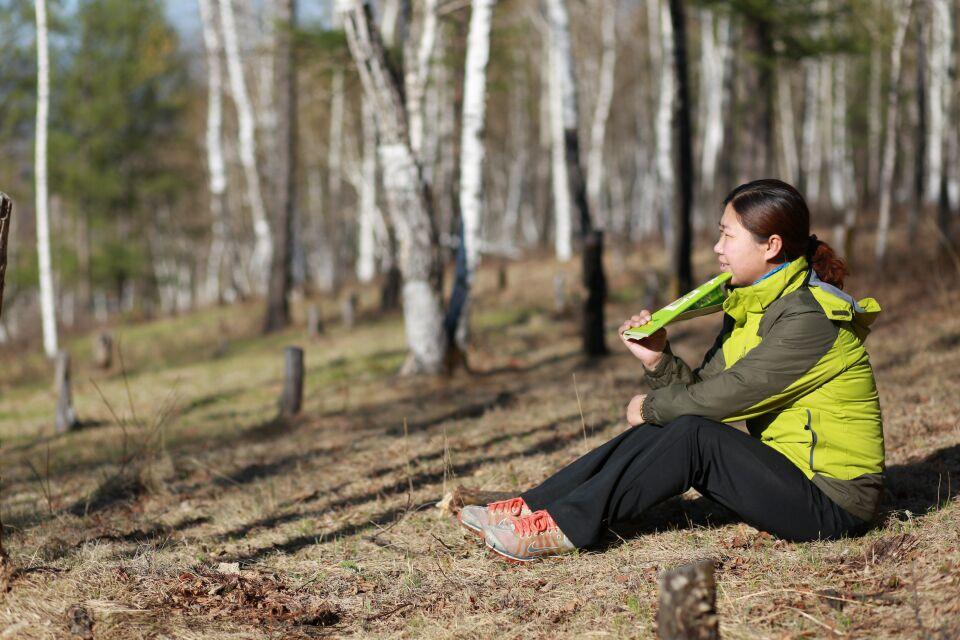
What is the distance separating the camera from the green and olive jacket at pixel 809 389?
3.19 meters

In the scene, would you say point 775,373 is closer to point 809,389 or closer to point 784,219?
point 809,389

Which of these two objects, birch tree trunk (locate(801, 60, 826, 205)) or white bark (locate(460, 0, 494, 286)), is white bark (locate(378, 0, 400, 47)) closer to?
white bark (locate(460, 0, 494, 286))

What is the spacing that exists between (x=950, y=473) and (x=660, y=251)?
1726cm

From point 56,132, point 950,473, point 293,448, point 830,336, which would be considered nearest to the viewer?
point 830,336

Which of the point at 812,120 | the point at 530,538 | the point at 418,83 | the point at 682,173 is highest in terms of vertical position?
the point at 812,120

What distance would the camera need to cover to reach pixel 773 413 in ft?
11.2

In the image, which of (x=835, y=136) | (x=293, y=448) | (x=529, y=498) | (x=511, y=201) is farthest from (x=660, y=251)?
(x=529, y=498)

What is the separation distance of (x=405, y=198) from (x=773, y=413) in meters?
5.54

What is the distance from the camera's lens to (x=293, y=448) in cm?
661

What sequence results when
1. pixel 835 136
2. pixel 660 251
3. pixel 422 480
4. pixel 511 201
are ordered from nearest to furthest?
pixel 422 480
pixel 660 251
pixel 835 136
pixel 511 201

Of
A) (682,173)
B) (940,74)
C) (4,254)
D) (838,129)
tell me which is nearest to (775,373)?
(4,254)

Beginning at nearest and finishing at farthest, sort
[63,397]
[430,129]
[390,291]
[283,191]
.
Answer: [63,397] < [283,191] < [390,291] < [430,129]

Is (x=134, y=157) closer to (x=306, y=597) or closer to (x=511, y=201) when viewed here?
(x=511, y=201)

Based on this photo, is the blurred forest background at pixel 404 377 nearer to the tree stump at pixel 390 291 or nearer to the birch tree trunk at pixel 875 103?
the tree stump at pixel 390 291
